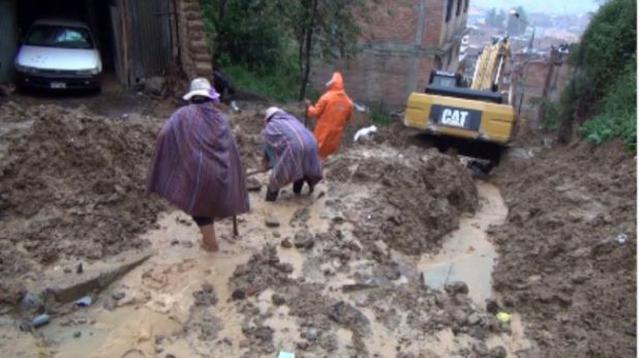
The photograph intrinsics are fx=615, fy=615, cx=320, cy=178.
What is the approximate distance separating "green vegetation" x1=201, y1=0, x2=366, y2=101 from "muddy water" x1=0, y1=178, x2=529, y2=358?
10.0 m

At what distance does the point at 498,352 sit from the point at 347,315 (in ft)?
3.86

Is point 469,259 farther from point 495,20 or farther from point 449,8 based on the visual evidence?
point 495,20

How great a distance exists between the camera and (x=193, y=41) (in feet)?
44.5

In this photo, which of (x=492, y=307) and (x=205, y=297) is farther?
(x=492, y=307)

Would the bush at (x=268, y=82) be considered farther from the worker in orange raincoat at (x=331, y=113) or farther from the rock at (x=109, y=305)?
the rock at (x=109, y=305)

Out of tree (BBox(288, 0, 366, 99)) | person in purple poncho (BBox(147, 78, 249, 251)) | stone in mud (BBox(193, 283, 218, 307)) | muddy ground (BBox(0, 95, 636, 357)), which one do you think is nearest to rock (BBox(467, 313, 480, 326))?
muddy ground (BBox(0, 95, 636, 357))

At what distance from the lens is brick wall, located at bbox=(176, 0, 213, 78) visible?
13500 mm

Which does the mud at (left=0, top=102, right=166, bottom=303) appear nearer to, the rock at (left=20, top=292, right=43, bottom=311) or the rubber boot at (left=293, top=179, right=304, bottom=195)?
the rock at (left=20, top=292, right=43, bottom=311)

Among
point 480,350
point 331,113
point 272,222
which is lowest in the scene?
point 480,350

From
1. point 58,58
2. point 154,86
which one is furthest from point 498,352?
point 58,58

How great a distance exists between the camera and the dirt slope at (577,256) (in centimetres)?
505

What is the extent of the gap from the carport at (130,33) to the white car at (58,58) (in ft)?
2.31

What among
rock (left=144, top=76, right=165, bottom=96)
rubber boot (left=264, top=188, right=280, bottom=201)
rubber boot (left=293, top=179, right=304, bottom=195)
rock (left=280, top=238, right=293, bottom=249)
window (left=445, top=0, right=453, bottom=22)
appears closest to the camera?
rock (left=280, top=238, right=293, bottom=249)

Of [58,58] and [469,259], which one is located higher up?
[58,58]
